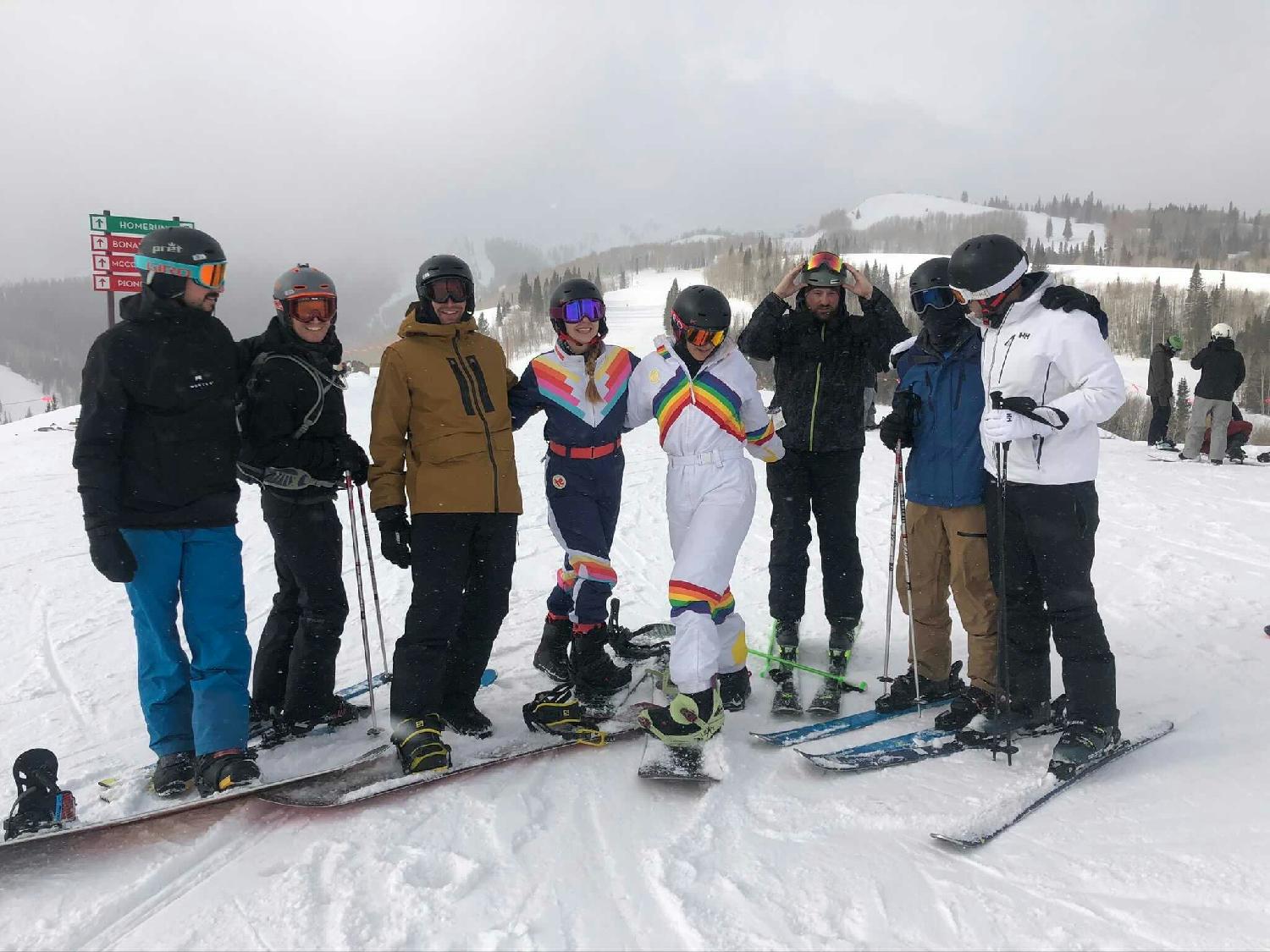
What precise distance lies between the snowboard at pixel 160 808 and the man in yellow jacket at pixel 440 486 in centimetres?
40

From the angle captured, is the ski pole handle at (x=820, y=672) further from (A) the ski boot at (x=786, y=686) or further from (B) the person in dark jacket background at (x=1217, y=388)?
(B) the person in dark jacket background at (x=1217, y=388)

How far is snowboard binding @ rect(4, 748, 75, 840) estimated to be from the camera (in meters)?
2.73

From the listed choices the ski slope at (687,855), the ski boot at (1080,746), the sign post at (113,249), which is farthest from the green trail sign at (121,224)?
the ski boot at (1080,746)

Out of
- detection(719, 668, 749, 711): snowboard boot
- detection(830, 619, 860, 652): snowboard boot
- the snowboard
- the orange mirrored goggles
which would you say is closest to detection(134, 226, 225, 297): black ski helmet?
the snowboard

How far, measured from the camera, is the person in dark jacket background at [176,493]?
9.77 feet

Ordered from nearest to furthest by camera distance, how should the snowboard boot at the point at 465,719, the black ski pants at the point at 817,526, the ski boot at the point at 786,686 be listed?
the snowboard boot at the point at 465,719 → the ski boot at the point at 786,686 → the black ski pants at the point at 817,526

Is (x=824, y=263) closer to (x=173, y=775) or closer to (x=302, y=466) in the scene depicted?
(x=302, y=466)

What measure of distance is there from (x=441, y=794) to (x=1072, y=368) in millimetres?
3200

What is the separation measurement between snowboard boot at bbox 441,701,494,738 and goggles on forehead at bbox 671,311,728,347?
7.01 ft

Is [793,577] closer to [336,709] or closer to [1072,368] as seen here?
[1072,368]

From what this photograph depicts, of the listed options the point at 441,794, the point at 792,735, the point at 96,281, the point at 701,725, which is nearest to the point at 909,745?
the point at 792,735

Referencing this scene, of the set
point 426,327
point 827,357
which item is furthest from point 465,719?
point 827,357

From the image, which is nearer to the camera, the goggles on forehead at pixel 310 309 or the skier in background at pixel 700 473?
the skier in background at pixel 700 473

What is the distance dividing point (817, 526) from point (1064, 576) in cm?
136
